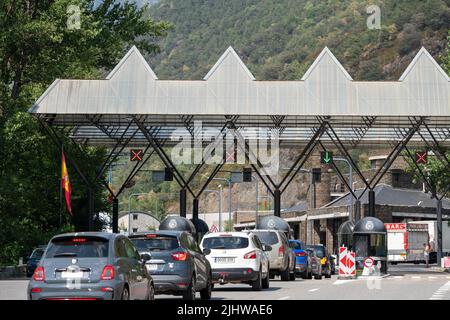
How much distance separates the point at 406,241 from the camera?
91.1 meters

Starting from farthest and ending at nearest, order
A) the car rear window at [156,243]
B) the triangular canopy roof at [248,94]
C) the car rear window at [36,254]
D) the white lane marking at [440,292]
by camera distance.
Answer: the triangular canopy roof at [248,94] < the car rear window at [36,254] < the white lane marking at [440,292] < the car rear window at [156,243]

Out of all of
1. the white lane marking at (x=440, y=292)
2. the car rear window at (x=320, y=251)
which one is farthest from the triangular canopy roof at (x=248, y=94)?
the white lane marking at (x=440, y=292)

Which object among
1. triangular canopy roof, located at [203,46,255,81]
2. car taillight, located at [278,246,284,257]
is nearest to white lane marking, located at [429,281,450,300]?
car taillight, located at [278,246,284,257]

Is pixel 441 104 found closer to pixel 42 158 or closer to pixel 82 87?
pixel 82 87

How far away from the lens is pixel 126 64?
53.2m

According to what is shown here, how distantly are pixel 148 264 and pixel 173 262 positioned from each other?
0.65 m

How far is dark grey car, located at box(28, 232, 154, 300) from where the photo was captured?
21.5m

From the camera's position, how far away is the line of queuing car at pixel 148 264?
21.5 metres

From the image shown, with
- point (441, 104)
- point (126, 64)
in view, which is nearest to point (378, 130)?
point (441, 104)

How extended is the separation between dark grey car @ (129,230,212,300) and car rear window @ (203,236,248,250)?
5.40 m

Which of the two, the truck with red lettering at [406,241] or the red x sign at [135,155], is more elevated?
the red x sign at [135,155]

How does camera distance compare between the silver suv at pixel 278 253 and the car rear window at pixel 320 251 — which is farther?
the car rear window at pixel 320 251

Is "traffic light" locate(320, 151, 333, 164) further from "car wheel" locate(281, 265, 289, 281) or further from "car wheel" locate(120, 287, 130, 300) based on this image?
"car wheel" locate(120, 287, 130, 300)

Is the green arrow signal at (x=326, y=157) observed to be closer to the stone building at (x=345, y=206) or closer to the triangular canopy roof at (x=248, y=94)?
the triangular canopy roof at (x=248, y=94)
